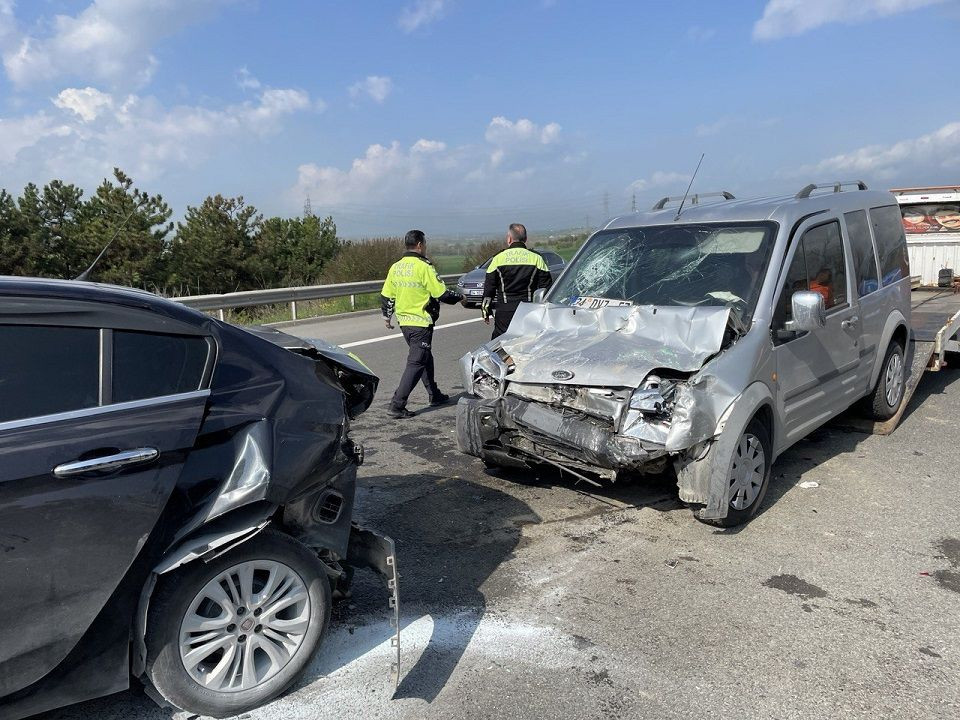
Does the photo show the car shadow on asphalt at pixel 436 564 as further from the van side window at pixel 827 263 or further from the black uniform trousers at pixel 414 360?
the van side window at pixel 827 263

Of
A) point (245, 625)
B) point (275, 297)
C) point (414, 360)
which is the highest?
point (275, 297)

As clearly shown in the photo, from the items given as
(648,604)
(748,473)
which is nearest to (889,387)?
(748,473)

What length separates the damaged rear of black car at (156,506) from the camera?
8.16 feet

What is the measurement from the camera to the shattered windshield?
16.7 feet

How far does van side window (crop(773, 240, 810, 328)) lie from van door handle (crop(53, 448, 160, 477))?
3770mm

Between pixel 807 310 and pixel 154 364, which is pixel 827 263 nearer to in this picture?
pixel 807 310

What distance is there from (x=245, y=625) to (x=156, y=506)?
1.91 ft

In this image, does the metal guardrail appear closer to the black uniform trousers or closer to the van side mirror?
the black uniform trousers

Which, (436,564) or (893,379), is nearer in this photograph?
(436,564)

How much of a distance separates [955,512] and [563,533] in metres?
2.50

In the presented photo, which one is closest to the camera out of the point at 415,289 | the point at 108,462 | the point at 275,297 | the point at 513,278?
the point at 108,462

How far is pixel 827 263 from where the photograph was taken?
18.2 feet

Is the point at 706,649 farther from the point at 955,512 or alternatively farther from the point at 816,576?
the point at 955,512

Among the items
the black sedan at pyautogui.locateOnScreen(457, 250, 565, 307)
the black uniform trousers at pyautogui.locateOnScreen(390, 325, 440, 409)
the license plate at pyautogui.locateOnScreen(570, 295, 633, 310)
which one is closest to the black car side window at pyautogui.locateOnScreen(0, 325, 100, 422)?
the license plate at pyautogui.locateOnScreen(570, 295, 633, 310)
